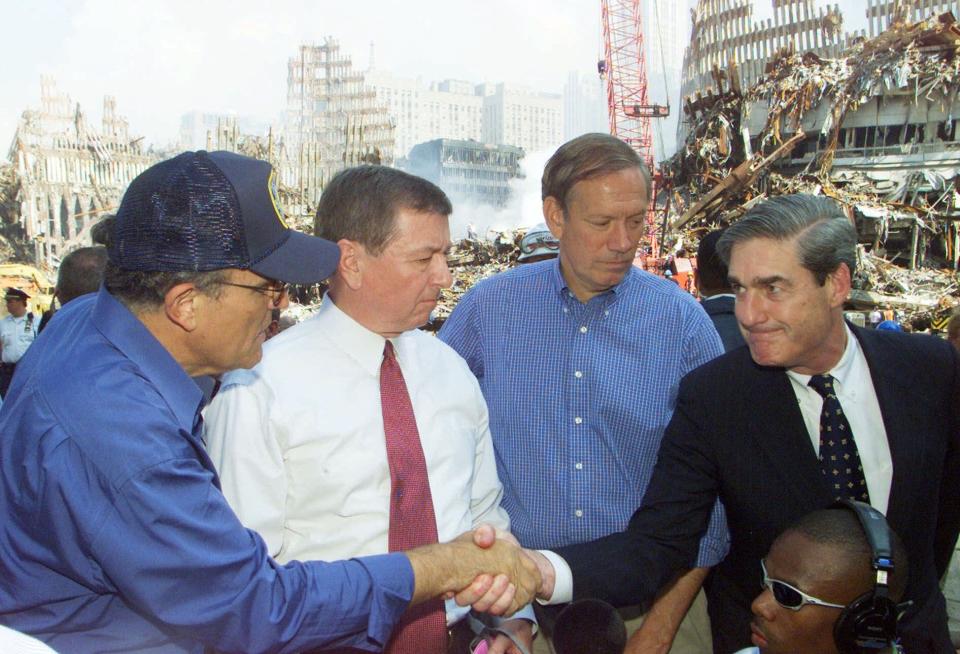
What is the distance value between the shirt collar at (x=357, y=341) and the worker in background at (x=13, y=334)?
26.5 ft

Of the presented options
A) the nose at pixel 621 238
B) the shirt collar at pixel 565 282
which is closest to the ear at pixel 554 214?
the shirt collar at pixel 565 282

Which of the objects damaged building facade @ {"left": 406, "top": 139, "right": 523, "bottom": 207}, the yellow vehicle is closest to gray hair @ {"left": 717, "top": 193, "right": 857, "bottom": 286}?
the yellow vehicle

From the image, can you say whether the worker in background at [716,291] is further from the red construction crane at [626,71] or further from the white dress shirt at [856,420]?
the red construction crane at [626,71]

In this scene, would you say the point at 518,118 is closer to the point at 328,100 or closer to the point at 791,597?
the point at 328,100

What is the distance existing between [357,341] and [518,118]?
140879 mm

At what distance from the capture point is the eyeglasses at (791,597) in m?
2.01

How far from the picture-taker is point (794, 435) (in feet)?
7.93

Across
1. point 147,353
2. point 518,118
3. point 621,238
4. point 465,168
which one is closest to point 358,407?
point 147,353

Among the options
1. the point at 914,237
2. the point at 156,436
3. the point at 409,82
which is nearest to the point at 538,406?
the point at 156,436

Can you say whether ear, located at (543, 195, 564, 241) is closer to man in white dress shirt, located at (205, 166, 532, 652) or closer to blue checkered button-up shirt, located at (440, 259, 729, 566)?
blue checkered button-up shirt, located at (440, 259, 729, 566)

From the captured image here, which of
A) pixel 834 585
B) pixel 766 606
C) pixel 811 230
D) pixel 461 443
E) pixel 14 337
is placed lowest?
pixel 14 337

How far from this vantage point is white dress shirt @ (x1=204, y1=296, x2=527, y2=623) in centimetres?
214

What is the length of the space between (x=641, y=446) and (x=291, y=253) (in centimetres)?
158

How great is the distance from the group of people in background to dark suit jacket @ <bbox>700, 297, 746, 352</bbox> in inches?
48.4
